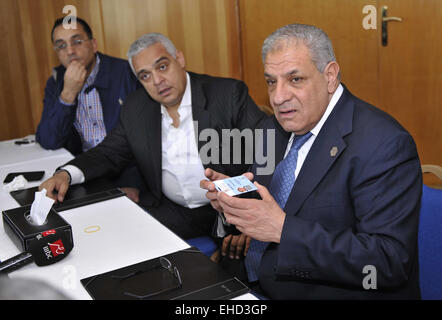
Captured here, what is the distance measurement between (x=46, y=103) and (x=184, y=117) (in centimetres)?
126

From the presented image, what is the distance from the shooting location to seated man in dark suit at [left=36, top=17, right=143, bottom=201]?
3.04 m

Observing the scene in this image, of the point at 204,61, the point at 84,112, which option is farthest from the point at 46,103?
the point at 204,61

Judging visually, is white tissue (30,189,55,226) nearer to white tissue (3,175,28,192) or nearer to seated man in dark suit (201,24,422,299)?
seated man in dark suit (201,24,422,299)

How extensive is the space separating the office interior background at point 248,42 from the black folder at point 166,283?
287cm

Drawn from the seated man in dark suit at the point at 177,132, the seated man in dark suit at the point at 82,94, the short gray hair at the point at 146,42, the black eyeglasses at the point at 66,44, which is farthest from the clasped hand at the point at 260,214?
the black eyeglasses at the point at 66,44

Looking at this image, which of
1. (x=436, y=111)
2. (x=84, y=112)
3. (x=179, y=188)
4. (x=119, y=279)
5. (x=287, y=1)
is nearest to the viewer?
(x=119, y=279)

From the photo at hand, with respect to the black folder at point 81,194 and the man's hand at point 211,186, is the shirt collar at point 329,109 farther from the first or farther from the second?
the black folder at point 81,194

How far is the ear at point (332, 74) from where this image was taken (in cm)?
159

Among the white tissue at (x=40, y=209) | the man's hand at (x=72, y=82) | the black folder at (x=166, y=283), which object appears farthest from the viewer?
the man's hand at (x=72, y=82)

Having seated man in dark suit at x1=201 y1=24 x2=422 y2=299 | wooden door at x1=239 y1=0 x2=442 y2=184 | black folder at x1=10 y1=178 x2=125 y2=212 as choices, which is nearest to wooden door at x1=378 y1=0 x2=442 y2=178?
wooden door at x1=239 y1=0 x2=442 y2=184

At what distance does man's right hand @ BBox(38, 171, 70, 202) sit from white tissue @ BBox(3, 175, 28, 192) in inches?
6.9

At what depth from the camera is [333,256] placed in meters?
1.35
